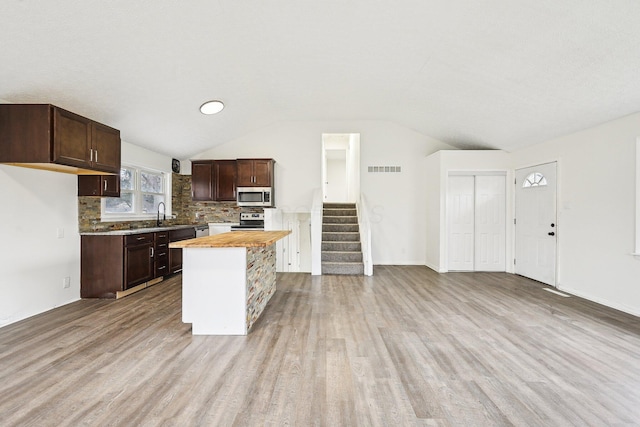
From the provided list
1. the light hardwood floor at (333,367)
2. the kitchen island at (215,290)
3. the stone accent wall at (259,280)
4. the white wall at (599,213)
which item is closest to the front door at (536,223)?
the white wall at (599,213)

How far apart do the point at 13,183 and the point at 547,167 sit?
724 cm

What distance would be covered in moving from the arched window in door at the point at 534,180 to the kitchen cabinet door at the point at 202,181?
610 cm

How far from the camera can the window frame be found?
15.3 ft

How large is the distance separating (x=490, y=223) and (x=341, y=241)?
2996 mm

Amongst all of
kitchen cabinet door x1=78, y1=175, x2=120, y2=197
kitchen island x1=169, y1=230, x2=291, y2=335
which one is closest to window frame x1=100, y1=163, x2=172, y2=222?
kitchen cabinet door x1=78, y1=175, x2=120, y2=197

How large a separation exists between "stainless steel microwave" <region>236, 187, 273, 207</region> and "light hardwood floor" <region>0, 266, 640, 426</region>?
9.30 ft

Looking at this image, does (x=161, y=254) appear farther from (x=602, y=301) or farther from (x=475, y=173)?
(x=602, y=301)

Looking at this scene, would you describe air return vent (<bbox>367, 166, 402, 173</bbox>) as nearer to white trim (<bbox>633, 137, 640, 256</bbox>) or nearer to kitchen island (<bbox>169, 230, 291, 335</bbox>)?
white trim (<bbox>633, 137, 640, 256</bbox>)

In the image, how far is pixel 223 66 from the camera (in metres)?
3.73

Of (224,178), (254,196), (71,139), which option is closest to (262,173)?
(254,196)

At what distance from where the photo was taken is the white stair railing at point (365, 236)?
568 cm

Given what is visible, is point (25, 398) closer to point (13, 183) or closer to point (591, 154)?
point (13, 183)

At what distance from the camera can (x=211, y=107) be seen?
4.80 meters

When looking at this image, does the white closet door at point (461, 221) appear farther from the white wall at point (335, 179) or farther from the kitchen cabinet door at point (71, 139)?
the kitchen cabinet door at point (71, 139)
